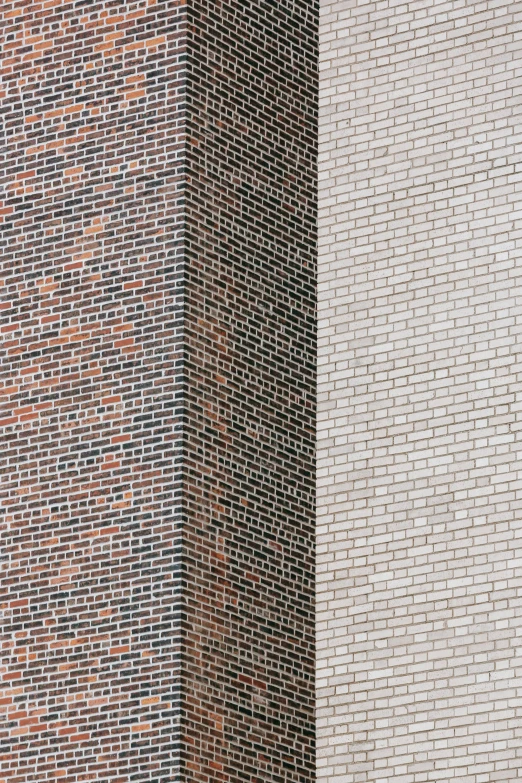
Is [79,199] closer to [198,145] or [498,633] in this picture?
[198,145]

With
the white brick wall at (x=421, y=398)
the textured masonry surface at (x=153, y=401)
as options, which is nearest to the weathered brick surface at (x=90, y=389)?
the textured masonry surface at (x=153, y=401)

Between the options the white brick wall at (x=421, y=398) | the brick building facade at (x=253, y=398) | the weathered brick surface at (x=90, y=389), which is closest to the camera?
the weathered brick surface at (x=90, y=389)

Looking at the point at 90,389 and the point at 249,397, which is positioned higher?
the point at 90,389

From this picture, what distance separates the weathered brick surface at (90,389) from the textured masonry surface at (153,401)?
15 mm

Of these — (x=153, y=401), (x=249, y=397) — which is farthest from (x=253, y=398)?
(x=153, y=401)

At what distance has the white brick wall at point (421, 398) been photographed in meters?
12.2

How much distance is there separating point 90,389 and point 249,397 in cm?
109

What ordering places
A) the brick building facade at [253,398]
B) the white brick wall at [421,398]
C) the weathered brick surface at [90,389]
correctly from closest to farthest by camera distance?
the weathered brick surface at [90,389], the brick building facade at [253,398], the white brick wall at [421,398]

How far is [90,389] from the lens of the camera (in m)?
12.3

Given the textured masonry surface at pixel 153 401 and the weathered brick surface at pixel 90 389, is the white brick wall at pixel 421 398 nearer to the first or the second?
the textured masonry surface at pixel 153 401

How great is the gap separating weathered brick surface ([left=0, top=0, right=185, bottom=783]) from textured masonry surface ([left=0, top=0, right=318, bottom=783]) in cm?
1

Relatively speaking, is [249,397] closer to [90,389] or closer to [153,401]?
[153,401]

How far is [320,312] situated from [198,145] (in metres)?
1.66

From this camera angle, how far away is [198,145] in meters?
12.5
